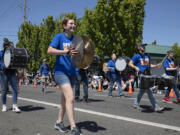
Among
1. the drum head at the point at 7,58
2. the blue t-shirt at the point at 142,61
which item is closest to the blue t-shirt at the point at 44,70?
the drum head at the point at 7,58

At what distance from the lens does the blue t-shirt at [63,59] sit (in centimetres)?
416

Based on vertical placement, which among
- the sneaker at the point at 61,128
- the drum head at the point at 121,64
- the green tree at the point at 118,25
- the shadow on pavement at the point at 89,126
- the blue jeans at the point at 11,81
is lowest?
the shadow on pavement at the point at 89,126

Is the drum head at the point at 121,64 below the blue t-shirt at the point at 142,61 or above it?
above

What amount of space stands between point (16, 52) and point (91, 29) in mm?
18805

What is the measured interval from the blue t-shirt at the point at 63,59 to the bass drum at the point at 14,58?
2688 mm

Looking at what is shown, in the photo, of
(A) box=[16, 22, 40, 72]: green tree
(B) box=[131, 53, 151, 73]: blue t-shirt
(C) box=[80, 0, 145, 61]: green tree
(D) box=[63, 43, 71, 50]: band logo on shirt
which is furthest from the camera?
(A) box=[16, 22, 40, 72]: green tree

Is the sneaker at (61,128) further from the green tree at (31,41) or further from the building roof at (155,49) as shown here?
the building roof at (155,49)

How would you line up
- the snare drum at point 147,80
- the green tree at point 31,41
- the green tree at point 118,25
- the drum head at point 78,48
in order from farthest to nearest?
the green tree at point 31,41 < the green tree at point 118,25 < the snare drum at point 147,80 < the drum head at point 78,48

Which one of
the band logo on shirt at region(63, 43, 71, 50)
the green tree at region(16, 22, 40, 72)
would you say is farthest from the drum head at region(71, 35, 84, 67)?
the green tree at region(16, 22, 40, 72)

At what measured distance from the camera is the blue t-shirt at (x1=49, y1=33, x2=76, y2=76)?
4.16 meters

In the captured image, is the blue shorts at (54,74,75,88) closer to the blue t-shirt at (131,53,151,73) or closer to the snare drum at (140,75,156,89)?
the snare drum at (140,75,156,89)

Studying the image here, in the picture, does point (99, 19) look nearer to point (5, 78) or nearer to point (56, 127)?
point (5, 78)

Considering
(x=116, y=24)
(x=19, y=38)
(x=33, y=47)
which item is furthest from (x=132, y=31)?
(x=19, y=38)

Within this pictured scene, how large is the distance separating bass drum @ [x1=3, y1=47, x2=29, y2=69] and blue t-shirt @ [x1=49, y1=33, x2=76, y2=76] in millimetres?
2688
